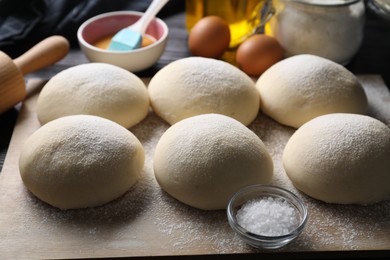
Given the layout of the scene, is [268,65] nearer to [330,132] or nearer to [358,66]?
[358,66]

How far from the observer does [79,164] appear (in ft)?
3.30

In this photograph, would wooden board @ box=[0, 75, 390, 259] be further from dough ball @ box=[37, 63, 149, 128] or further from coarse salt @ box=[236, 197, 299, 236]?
dough ball @ box=[37, 63, 149, 128]

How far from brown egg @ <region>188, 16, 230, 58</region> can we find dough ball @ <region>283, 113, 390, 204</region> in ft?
1.82

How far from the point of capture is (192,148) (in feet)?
3.38

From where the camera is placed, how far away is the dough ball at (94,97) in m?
1.21

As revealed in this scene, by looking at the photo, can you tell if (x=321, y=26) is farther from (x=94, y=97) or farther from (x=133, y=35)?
(x=94, y=97)

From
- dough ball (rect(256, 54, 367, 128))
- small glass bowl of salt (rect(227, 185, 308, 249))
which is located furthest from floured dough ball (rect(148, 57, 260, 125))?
small glass bowl of salt (rect(227, 185, 308, 249))

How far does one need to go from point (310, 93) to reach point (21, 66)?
787mm

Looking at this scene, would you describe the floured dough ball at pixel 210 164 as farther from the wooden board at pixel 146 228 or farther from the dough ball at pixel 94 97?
the dough ball at pixel 94 97

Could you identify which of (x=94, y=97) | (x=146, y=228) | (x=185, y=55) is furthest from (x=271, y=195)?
(x=185, y=55)

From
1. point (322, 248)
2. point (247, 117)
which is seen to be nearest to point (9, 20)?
point (247, 117)

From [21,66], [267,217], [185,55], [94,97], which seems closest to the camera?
[267,217]

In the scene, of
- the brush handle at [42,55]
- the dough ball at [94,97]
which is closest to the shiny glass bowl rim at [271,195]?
the dough ball at [94,97]

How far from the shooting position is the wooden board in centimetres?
94
